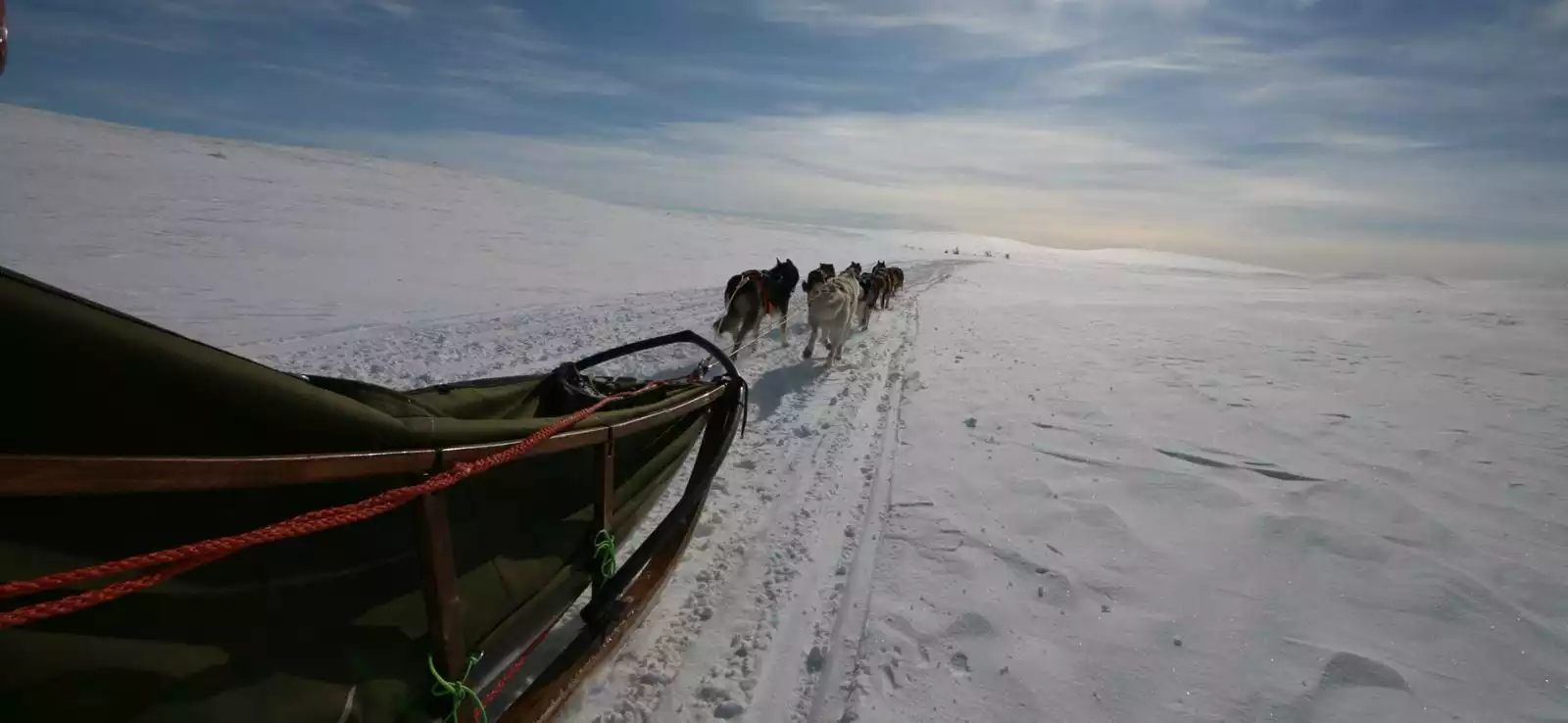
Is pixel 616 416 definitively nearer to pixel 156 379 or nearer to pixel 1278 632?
pixel 156 379

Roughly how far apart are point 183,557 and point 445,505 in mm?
542

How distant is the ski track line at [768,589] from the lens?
2641mm

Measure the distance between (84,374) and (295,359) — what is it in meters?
6.64

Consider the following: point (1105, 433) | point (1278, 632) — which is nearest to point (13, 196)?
point (1105, 433)

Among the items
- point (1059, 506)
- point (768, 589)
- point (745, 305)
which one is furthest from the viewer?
point (745, 305)

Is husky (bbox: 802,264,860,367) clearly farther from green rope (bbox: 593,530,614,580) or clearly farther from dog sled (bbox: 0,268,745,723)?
dog sled (bbox: 0,268,745,723)

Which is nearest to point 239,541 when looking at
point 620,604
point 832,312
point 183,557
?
point 183,557

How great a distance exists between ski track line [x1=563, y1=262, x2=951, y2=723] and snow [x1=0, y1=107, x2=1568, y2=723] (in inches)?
0.7

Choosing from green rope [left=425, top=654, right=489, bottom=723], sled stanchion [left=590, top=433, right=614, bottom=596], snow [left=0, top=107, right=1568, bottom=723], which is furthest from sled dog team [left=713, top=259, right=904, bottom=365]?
green rope [left=425, top=654, right=489, bottom=723]

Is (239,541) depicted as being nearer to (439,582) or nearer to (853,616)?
(439,582)

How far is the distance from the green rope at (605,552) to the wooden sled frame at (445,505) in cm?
3

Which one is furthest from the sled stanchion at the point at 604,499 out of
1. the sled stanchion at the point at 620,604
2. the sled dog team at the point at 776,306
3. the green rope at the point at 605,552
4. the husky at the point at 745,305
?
the sled dog team at the point at 776,306

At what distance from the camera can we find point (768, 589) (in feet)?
11.0

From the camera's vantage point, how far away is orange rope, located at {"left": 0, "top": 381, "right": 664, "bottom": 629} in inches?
39.4
